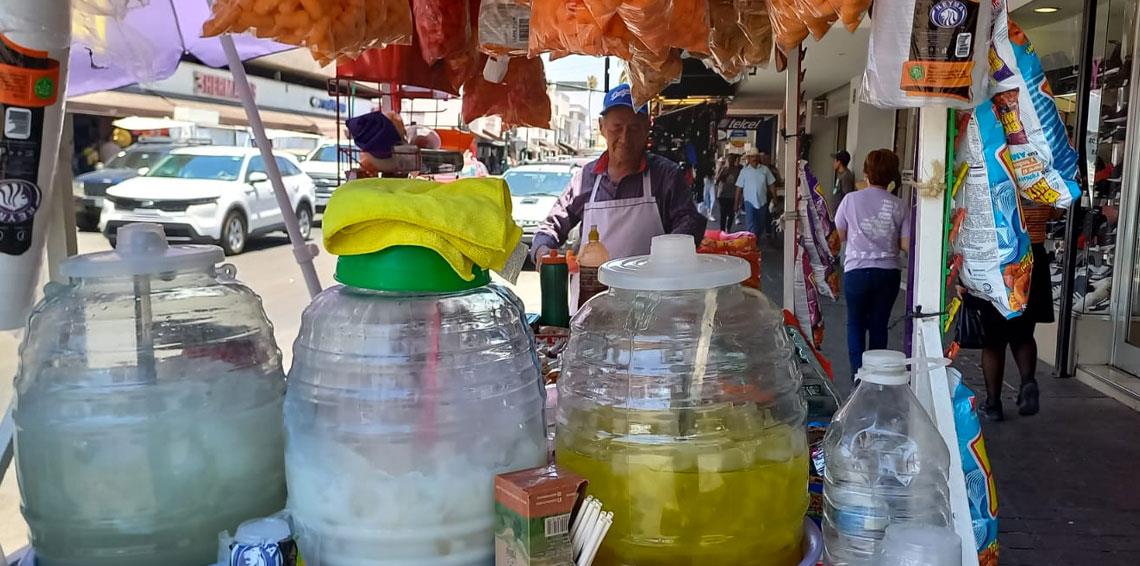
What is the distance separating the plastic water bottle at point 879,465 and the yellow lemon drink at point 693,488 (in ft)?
0.37

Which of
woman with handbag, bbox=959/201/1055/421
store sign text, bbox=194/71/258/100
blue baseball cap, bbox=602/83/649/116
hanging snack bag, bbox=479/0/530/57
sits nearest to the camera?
hanging snack bag, bbox=479/0/530/57

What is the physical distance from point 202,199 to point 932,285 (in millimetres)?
12084

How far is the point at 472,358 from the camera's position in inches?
49.9

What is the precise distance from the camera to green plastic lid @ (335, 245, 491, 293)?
3.95 feet

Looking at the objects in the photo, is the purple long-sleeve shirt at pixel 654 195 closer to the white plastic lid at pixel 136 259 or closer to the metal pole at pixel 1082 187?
the white plastic lid at pixel 136 259

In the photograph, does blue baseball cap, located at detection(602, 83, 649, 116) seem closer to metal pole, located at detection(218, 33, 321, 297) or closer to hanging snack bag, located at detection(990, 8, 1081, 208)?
metal pole, located at detection(218, 33, 321, 297)

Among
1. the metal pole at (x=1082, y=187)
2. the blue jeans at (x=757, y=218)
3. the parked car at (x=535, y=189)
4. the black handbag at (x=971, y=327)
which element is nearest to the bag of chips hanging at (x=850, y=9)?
the black handbag at (x=971, y=327)

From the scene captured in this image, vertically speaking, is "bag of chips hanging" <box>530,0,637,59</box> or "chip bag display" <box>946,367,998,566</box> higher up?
"bag of chips hanging" <box>530,0,637,59</box>

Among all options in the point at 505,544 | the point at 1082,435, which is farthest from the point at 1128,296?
the point at 505,544

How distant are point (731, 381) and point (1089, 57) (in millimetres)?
6227

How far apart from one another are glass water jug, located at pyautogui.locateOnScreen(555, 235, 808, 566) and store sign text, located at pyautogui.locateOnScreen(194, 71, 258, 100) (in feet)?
65.3

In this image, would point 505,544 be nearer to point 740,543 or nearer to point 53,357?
point 740,543

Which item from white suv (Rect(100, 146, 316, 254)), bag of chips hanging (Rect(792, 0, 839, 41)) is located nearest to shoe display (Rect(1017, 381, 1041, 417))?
bag of chips hanging (Rect(792, 0, 839, 41))

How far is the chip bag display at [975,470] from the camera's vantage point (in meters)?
1.67
